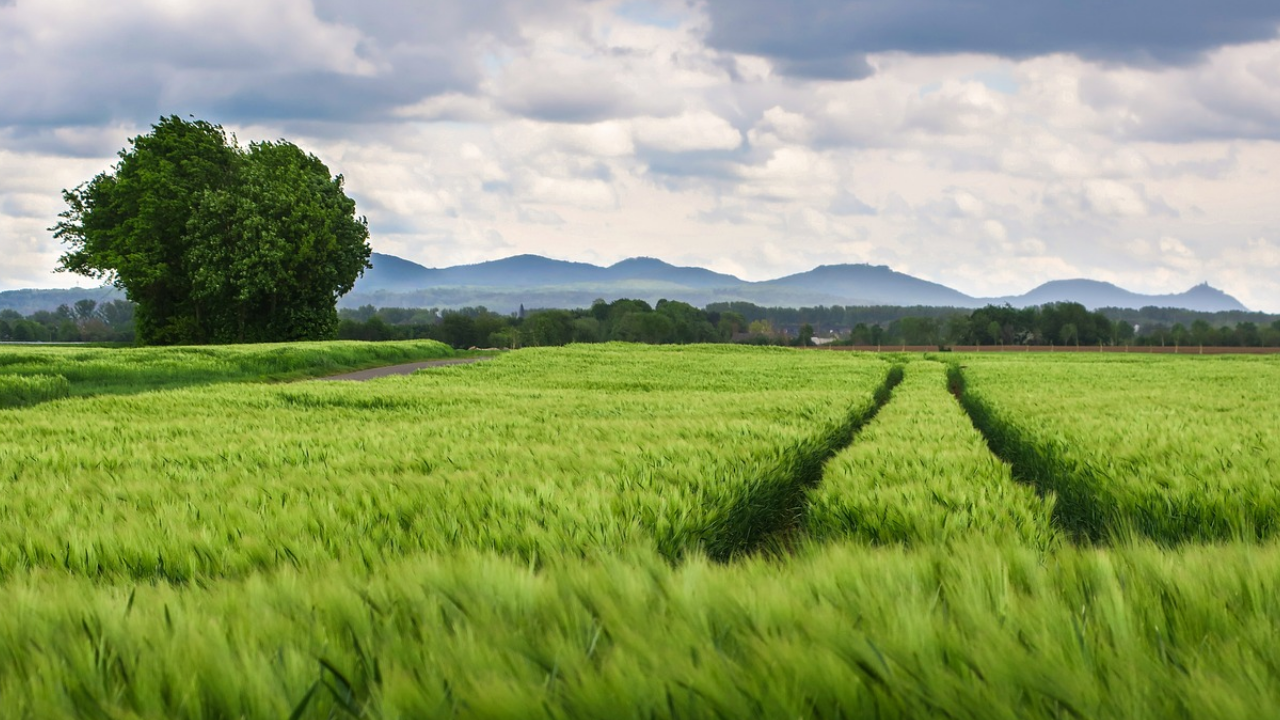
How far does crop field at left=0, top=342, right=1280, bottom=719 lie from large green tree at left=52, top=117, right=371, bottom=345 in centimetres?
4136

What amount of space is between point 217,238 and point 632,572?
2085 inches

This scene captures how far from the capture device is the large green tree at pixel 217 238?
48.3m

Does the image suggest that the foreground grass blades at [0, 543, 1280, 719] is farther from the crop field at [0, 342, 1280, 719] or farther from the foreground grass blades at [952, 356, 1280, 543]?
the foreground grass blades at [952, 356, 1280, 543]

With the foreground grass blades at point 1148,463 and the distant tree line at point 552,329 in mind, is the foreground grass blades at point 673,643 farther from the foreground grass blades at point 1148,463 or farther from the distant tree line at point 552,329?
the distant tree line at point 552,329

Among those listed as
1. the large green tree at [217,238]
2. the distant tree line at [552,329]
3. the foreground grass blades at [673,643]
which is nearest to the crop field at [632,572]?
the foreground grass blades at [673,643]

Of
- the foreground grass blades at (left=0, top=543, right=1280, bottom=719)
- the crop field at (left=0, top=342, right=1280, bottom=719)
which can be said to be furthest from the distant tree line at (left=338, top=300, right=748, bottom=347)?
the foreground grass blades at (left=0, top=543, right=1280, bottom=719)

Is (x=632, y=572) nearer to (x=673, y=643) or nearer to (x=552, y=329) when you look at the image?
(x=673, y=643)

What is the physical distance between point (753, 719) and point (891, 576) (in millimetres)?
958

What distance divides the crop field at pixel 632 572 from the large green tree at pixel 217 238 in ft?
136

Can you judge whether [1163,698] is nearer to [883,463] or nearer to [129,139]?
[883,463]

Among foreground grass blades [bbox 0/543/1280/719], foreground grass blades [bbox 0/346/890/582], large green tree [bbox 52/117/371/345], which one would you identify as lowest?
foreground grass blades [bbox 0/346/890/582]

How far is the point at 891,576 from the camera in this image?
7.28 feet

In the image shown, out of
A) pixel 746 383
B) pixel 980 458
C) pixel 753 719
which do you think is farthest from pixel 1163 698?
pixel 746 383

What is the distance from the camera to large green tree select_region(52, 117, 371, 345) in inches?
1902
